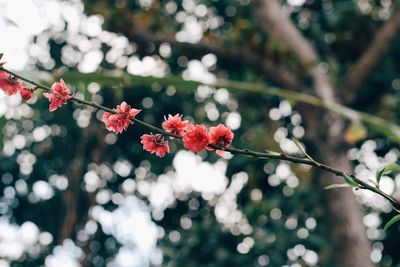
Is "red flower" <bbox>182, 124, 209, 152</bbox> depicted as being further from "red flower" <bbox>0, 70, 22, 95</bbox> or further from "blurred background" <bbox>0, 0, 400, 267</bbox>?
"blurred background" <bbox>0, 0, 400, 267</bbox>

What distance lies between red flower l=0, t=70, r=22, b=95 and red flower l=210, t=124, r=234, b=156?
1.22ft

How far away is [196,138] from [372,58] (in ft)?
13.1

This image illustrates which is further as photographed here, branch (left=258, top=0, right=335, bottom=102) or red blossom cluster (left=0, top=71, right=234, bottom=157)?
branch (left=258, top=0, right=335, bottom=102)

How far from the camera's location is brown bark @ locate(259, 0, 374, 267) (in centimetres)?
385

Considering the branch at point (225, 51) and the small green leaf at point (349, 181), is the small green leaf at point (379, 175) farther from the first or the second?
the branch at point (225, 51)

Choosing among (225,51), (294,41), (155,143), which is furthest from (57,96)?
(294,41)

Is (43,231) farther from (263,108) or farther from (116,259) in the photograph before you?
(263,108)

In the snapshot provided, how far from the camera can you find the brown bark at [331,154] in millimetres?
3850

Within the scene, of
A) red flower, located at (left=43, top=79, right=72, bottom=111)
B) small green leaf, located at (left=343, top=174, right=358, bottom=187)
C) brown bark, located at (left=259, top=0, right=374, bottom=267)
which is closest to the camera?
small green leaf, located at (left=343, top=174, right=358, bottom=187)

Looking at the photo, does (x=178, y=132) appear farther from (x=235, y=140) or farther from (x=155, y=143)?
(x=235, y=140)

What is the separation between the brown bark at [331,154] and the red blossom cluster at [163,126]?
120 inches

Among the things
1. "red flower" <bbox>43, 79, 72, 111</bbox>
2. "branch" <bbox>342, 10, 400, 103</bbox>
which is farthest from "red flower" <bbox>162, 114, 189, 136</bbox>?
"branch" <bbox>342, 10, 400, 103</bbox>

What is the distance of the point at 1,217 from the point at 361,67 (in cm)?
425

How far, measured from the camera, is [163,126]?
100 centimetres
